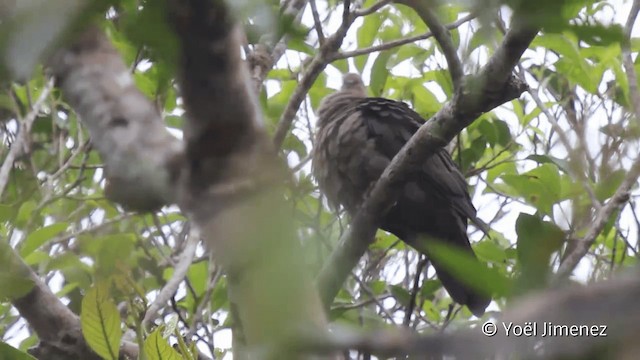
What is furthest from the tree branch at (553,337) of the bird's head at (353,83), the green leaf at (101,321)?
the bird's head at (353,83)

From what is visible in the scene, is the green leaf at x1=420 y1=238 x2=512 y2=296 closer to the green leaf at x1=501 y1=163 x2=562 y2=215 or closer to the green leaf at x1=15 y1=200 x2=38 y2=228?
the green leaf at x1=501 y1=163 x2=562 y2=215

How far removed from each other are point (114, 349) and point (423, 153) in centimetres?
115

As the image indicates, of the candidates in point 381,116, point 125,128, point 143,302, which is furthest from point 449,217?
point 125,128

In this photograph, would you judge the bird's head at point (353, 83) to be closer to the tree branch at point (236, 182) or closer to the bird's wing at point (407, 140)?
the bird's wing at point (407, 140)

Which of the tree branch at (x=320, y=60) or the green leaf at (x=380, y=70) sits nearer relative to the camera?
the tree branch at (x=320, y=60)

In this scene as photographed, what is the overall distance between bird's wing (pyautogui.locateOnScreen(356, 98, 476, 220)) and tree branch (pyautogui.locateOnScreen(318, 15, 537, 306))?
0.58 meters

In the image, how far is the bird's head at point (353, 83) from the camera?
15.0 ft

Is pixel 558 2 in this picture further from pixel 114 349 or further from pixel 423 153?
pixel 423 153

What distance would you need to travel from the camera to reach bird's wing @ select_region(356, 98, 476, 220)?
3775 millimetres

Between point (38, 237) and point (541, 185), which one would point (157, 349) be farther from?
point (541, 185)

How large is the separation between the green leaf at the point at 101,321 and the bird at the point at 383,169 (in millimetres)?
1919

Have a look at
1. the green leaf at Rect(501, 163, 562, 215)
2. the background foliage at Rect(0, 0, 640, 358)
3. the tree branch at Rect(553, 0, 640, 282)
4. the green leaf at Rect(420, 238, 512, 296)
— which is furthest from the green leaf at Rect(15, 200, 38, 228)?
the green leaf at Rect(420, 238, 512, 296)

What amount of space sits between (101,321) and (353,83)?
281 cm

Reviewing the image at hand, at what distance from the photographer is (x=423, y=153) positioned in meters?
2.76
